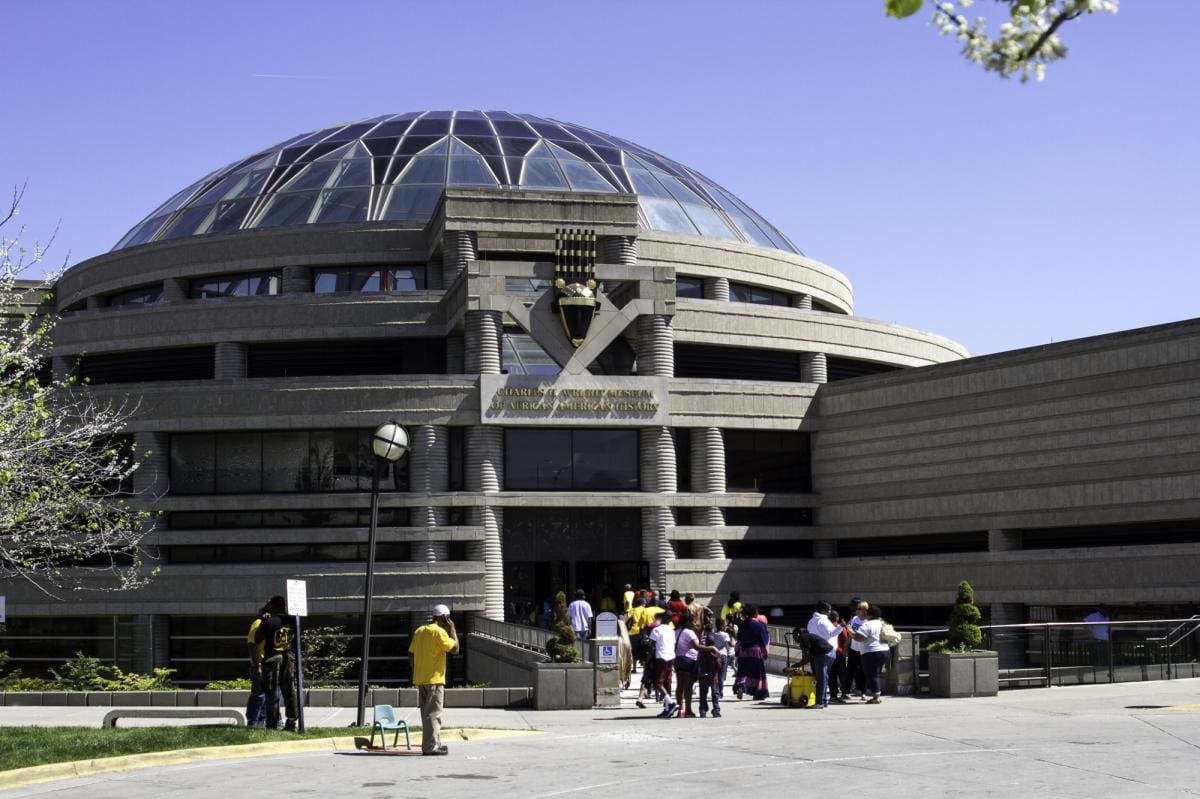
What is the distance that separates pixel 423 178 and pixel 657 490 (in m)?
15.0

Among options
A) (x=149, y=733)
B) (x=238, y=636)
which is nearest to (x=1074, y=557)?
(x=238, y=636)

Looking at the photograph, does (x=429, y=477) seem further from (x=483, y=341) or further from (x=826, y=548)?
(x=826, y=548)

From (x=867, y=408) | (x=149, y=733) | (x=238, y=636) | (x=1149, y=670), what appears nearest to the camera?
(x=149, y=733)

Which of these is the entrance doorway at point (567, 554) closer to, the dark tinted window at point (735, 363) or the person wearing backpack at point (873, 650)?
the dark tinted window at point (735, 363)

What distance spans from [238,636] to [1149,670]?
947 inches

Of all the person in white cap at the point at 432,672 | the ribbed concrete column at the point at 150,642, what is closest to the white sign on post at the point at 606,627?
the person in white cap at the point at 432,672

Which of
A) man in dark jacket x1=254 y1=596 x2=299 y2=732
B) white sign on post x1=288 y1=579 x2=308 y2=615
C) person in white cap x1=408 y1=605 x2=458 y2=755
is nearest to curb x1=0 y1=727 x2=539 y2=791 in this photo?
person in white cap x1=408 y1=605 x2=458 y2=755

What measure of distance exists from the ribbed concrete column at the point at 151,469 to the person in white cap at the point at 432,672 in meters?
25.1

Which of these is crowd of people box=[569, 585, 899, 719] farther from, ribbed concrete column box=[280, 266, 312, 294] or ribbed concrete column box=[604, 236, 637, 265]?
ribbed concrete column box=[280, 266, 312, 294]

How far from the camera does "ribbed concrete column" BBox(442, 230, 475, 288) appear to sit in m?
44.8

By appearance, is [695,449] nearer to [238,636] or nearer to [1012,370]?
[1012,370]

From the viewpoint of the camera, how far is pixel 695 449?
44.3 metres

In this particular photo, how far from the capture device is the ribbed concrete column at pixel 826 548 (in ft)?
152

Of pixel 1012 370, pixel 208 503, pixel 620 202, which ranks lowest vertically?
pixel 208 503
